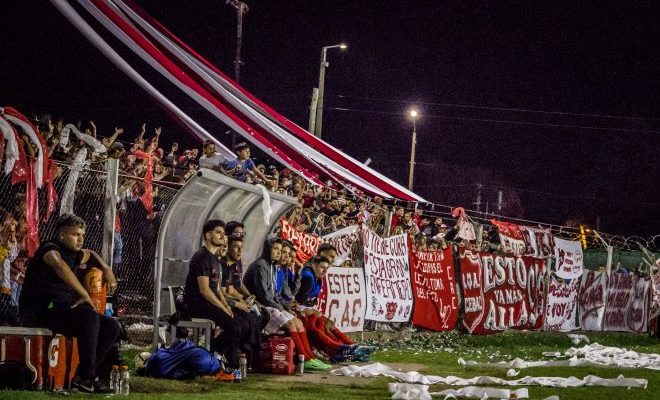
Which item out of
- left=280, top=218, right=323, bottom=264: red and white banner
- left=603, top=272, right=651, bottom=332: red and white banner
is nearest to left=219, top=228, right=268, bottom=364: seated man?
left=280, top=218, right=323, bottom=264: red and white banner

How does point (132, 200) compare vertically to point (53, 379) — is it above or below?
above

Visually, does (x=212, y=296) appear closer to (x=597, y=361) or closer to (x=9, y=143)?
(x=9, y=143)

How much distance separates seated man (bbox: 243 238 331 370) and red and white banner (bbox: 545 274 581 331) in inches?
519

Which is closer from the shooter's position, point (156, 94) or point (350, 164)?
point (156, 94)

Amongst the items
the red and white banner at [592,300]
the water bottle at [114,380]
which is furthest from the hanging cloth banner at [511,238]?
the water bottle at [114,380]

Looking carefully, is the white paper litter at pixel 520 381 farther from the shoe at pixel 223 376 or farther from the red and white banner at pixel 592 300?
the red and white banner at pixel 592 300

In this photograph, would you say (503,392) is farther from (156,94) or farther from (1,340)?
(156,94)

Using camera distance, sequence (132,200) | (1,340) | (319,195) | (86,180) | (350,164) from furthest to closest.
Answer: (350,164)
(319,195)
(132,200)
(86,180)
(1,340)

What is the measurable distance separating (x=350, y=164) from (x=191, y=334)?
944cm

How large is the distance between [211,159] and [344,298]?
3.58 meters

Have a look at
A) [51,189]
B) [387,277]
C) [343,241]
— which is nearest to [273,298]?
[51,189]

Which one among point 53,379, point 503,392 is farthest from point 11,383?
point 503,392

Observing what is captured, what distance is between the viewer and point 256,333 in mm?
10797

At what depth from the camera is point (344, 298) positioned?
51.5 feet
